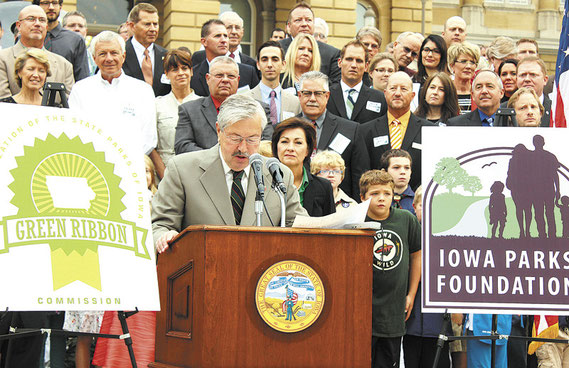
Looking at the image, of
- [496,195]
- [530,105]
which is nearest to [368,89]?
[530,105]

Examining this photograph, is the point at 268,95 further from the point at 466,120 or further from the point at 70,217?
the point at 70,217

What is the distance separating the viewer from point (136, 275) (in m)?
4.54

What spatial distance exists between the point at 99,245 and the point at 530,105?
14.3 ft

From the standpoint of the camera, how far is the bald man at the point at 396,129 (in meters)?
8.08

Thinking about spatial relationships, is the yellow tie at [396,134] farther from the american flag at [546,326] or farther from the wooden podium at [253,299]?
the wooden podium at [253,299]

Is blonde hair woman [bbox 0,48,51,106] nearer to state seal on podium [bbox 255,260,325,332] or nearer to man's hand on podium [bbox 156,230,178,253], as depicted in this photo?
man's hand on podium [bbox 156,230,178,253]

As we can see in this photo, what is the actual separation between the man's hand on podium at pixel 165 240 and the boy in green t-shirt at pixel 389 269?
210cm

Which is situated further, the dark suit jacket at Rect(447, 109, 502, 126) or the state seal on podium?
the dark suit jacket at Rect(447, 109, 502, 126)

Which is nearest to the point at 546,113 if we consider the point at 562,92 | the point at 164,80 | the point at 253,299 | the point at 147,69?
the point at 562,92

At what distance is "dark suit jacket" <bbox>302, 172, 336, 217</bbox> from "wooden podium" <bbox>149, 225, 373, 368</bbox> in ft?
7.65

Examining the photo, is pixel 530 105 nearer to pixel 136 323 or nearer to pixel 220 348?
pixel 136 323

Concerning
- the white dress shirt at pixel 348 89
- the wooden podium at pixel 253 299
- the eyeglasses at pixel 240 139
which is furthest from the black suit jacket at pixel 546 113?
the wooden podium at pixel 253 299

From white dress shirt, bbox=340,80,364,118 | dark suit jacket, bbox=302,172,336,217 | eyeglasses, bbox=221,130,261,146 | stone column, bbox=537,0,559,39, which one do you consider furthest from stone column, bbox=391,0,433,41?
eyeglasses, bbox=221,130,261,146

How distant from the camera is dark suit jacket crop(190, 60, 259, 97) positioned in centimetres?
957
